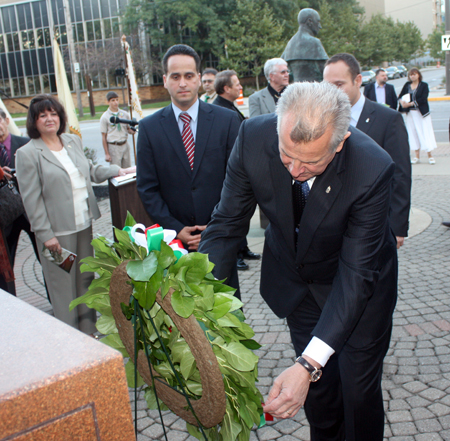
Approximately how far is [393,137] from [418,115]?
7903 millimetres

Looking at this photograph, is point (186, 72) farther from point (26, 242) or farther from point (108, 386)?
point (26, 242)

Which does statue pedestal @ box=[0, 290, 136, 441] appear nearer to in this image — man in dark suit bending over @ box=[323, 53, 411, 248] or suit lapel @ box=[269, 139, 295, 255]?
suit lapel @ box=[269, 139, 295, 255]

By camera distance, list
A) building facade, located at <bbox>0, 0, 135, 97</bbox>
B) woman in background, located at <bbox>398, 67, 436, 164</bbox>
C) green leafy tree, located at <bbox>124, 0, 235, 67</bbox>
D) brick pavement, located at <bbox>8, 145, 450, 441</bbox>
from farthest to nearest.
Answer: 1. building facade, located at <bbox>0, 0, 135, 97</bbox>
2. green leafy tree, located at <bbox>124, 0, 235, 67</bbox>
3. woman in background, located at <bbox>398, 67, 436, 164</bbox>
4. brick pavement, located at <bbox>8, 145, 450, 441</bbox>

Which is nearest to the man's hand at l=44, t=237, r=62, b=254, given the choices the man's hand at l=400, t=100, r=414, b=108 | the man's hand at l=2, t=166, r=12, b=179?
the man's hand at l=2, t=166, r=12, b=179

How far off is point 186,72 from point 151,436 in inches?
98.7

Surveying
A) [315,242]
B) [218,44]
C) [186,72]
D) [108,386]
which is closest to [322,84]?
[315,242]

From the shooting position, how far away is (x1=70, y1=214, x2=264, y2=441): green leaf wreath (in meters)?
1.58

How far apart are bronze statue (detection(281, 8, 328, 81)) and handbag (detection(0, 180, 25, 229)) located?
4316 millimetres

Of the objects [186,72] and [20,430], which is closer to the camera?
[20,430]

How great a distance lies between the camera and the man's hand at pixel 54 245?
3975mm

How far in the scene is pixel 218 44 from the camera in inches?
1780

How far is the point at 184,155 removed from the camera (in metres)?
3.64

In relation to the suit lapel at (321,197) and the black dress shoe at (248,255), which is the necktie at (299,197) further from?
the black dress shoe at (248,255)

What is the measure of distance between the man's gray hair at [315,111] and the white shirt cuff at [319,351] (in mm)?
749
